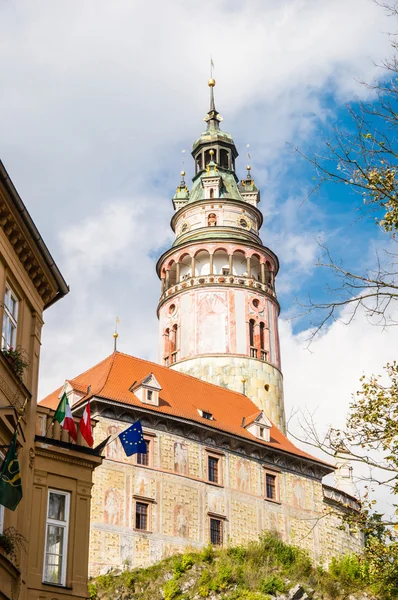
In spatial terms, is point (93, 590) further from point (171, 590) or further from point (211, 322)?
point (211, 322)

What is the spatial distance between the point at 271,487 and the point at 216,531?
4027 millimetres

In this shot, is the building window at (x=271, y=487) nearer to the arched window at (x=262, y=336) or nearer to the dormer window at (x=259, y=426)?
the dormer window at (x=259, y=426)

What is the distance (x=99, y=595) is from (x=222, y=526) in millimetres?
7504

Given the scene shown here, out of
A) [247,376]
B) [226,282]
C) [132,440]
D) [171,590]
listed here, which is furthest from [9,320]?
[226,282]

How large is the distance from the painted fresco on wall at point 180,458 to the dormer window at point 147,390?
6.73ft

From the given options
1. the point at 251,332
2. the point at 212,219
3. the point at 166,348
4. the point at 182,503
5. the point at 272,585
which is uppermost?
the point at 212,219

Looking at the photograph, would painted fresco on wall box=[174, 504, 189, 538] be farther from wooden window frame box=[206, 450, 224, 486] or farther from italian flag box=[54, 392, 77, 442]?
italian flag box=[54, 392, 77, 442]

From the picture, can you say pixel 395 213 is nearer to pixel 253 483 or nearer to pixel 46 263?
pixel 46 263

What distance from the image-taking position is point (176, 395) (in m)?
42.3

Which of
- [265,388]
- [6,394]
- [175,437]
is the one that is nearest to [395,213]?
[6,394]

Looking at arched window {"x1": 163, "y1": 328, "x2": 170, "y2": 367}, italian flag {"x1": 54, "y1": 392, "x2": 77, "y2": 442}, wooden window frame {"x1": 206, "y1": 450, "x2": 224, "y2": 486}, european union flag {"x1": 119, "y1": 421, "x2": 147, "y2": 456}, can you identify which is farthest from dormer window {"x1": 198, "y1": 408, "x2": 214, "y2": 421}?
italian flag {"x1": 54, "y1": 392, "x2": 77, "y2": 442}

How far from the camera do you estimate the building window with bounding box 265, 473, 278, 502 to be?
1620 inches

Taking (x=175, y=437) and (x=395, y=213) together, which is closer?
(x=395, y=213)

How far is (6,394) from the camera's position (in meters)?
16.3
